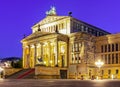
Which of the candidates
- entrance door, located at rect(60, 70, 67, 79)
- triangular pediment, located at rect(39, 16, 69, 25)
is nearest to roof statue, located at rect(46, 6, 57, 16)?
triangular pediment, located at rect(39, 16, 69, 25)

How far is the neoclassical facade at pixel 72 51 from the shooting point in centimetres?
7625

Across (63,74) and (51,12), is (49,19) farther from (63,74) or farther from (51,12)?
(63,74)

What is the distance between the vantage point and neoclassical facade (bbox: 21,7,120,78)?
3002 inches

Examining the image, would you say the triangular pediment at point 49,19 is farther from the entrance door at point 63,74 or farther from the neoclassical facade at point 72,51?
the entrance door at point 63,74

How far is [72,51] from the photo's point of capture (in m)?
79.9

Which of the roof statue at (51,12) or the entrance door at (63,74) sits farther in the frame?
the roof statue at (51,12)

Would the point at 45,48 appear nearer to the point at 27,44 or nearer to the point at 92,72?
the point at 27,44

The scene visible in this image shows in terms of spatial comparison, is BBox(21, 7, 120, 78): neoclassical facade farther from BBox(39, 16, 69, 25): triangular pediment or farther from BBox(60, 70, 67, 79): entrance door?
BBox(39, 16, 69, 25): triangular pediment

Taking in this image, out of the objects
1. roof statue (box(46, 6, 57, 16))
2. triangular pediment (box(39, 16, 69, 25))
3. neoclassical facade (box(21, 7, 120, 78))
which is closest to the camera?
neoclassical facade (box(21, 7, 120, 78))

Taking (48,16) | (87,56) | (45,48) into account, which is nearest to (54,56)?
(45,48)

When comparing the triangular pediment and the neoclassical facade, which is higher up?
the triangular pediment

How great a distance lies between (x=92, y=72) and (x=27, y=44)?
24374mm

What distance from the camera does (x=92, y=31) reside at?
94.5m

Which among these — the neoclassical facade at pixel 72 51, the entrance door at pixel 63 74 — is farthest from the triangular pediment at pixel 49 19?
the entrance door at pixel 63 74
